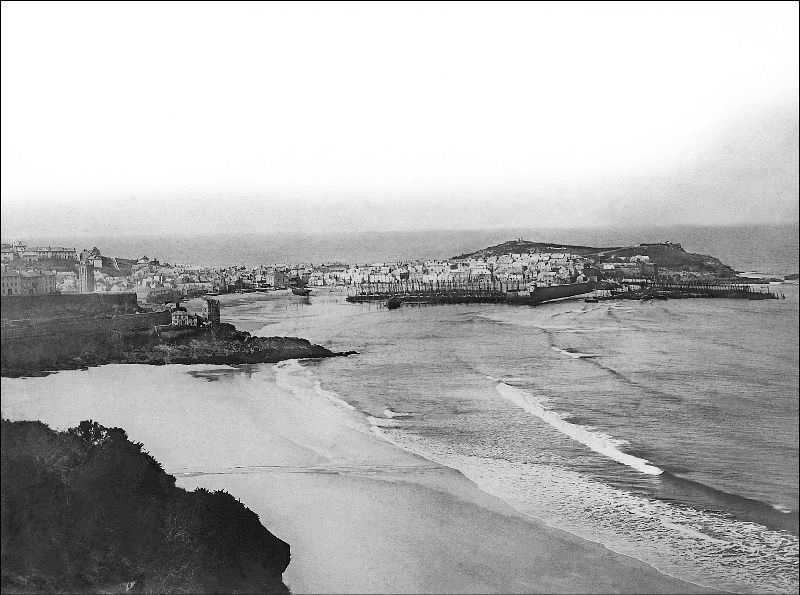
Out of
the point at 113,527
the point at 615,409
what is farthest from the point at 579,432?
the point at 113,527

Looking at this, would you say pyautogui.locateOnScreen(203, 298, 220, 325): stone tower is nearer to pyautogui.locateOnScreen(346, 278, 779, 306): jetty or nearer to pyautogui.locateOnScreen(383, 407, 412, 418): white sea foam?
pyautogui.locateOnScreen(346, 278, 779, 306): jetty

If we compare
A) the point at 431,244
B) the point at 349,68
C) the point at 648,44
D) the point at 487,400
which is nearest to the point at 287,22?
the point at 349,68

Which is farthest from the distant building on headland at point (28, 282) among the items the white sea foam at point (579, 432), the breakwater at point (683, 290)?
the breakwater at point (683, 290)

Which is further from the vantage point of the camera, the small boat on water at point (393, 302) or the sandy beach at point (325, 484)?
the small boat on water at point (393, 302)

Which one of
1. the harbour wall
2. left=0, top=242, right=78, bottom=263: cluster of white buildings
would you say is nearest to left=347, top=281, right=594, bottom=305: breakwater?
the harbour wall

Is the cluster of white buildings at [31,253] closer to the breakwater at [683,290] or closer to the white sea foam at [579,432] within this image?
the white sea foam at [579,432]

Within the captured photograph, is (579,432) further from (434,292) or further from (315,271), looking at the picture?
(315,271)

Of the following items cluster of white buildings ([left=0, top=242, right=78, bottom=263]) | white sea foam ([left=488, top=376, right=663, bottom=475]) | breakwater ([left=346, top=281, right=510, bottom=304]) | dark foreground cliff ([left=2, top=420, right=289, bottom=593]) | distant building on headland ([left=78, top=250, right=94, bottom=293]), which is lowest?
dark foreground cliff ([left=2, top=420, right=289, bottom=593])

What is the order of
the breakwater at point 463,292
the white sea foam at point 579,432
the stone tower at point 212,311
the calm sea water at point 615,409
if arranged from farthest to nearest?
1. the stone tower at point 212,311
2. the breakwater at point 463,292
3. the white sea foam at point 579,432
4. the calm sea water at point 615,409
